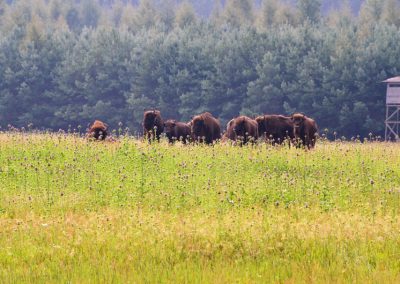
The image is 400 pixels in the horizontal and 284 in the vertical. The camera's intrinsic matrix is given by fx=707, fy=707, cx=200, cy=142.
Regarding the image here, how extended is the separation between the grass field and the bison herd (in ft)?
32.6

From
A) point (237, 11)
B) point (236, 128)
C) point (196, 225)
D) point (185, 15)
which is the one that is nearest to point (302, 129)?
point (236, 128)

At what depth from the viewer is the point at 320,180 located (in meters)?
16.4

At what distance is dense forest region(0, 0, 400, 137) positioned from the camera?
55875 millimetres

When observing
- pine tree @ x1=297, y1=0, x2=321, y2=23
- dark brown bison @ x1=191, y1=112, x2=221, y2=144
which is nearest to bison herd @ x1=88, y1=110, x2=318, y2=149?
dark brown bison @ x1=191, y1=112, x2=221, y2=144

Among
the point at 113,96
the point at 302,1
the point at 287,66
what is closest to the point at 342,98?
the point at 287,66

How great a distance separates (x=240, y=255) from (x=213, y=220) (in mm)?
1941

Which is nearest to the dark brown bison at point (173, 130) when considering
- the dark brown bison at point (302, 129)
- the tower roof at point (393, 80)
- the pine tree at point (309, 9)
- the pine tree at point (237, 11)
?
the dark brown bison at point (302, 129)

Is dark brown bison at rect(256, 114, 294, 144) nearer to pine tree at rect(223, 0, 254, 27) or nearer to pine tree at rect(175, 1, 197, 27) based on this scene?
pine tree at rect(223, 0, 254, 27)

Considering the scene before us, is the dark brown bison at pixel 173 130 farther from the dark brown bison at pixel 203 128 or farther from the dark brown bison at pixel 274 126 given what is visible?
the dark brown bison at pixel 274 126

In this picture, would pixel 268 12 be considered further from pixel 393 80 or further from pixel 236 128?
pixel 236 128

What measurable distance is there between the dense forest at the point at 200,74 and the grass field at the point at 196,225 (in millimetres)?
37995

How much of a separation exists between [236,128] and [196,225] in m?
17.2

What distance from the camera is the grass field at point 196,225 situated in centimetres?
959

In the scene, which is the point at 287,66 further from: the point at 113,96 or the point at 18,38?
the point at 18,38
